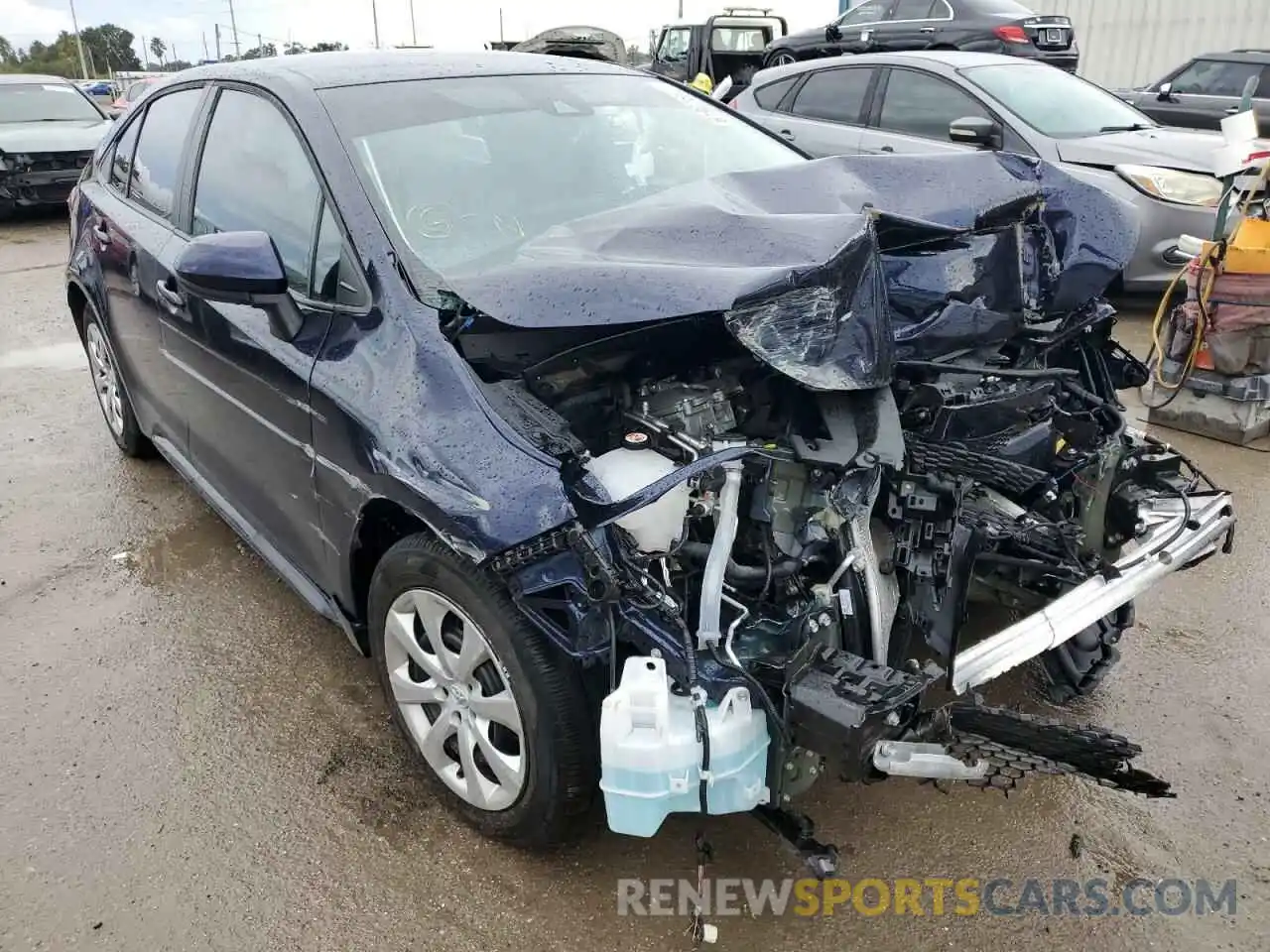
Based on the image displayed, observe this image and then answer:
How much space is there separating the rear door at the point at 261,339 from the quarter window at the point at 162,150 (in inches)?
10.0

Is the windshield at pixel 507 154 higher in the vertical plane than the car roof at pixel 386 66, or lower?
lower

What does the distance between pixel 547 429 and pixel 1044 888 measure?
1.57 m

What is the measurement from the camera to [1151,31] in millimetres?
16406

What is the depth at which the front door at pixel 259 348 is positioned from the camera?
8.55 ft

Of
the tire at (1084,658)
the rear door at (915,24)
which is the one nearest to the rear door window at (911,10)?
the rear door at (915,24)

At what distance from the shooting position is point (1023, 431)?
249cm

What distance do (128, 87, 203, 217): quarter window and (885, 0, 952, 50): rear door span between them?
881 centimetres

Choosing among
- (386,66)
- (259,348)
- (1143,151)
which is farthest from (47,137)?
(1143,151)

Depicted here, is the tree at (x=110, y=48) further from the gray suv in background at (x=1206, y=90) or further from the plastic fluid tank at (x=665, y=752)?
the plastic fluid tank at (x=665, y=752)

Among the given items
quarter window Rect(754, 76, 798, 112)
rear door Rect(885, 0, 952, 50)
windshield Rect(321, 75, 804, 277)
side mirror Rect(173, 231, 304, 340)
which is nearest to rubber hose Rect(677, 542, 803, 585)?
windshield Rect(321, 75, 804, 277)

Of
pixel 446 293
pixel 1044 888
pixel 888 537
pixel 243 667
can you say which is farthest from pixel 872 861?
pixel 243 667

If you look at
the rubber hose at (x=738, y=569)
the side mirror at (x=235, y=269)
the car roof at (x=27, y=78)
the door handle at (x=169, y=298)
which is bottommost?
the rubber hose at (x=738, y=569)

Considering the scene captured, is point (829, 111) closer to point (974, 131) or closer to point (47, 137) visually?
point (974, 131)

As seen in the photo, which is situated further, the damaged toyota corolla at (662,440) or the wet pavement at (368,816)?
the wet pavement at (368,816)
